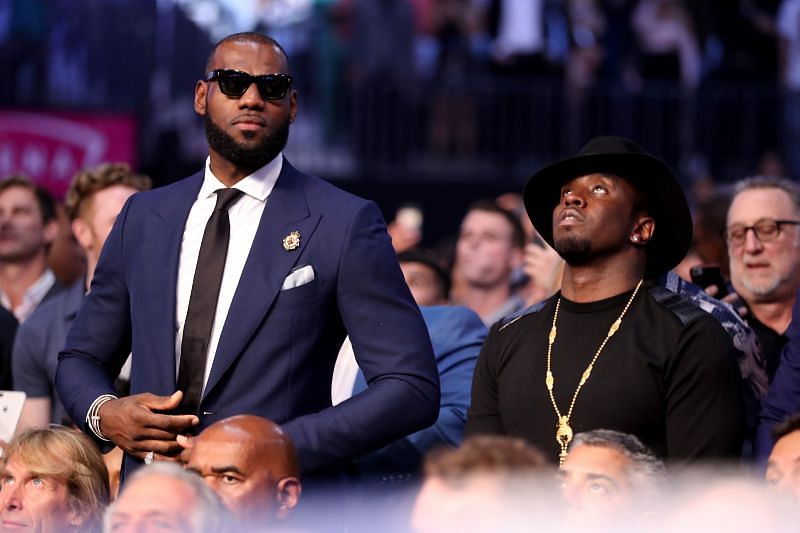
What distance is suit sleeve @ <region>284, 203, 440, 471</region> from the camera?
4.25 meters

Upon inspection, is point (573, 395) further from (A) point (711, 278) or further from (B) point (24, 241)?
(B) point (24, 241)

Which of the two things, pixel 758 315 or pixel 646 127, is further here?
pixel 646 127

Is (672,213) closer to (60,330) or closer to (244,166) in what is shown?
(244,166)

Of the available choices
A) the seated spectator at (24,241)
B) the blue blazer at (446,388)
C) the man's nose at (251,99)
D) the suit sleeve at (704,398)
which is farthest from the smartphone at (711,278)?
the seated spectator at (24,241)

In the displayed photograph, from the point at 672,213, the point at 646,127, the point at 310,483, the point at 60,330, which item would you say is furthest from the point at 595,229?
the point at 646,127

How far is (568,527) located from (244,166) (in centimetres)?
182

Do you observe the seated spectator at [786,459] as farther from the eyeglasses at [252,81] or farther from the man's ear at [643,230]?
the eyeglasses at [252,81]

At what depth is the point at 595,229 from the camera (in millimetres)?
5059

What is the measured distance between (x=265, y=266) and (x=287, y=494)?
78cm

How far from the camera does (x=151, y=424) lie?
4.21 meters

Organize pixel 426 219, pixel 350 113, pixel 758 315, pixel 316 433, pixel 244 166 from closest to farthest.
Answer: pixel 316 433 → pixel 244 166 → pixel 758 315 → pixel 426 219 → pixel 350 113

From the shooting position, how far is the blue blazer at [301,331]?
432cm

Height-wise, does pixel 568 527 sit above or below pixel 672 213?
below

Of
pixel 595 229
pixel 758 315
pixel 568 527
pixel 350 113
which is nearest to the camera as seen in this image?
pixel 568 527
